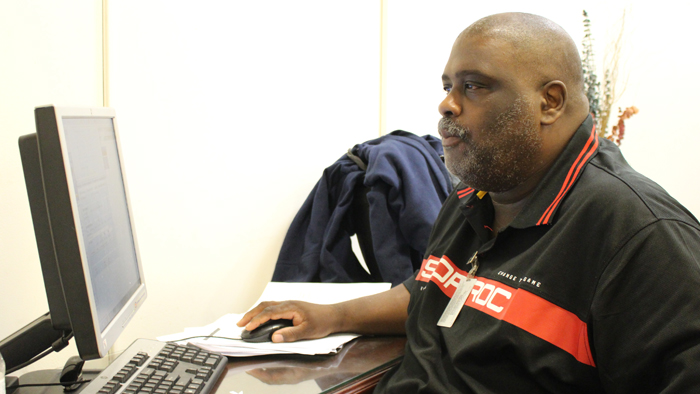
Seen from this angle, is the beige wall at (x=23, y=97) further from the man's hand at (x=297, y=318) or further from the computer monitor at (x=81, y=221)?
the man's hand at (x=297, y=318)

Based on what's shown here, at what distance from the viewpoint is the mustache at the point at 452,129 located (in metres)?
1.01

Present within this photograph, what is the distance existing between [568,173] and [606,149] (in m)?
0.11

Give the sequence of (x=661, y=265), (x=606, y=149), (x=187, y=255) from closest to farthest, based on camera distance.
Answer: (x=661, y=265)
(x=606, y=149)
(x=187, y=255)

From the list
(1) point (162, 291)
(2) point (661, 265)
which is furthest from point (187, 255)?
(2) point (661, 265)

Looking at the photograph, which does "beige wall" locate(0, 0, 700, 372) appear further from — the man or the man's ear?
the man's ear

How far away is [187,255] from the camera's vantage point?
170cm

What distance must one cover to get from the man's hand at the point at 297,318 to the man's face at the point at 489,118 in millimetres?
432

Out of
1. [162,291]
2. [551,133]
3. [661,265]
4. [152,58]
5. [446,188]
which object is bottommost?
[162,291]

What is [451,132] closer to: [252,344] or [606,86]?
[252,344]

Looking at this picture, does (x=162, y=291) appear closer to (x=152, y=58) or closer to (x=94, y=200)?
(x=152, y=58)

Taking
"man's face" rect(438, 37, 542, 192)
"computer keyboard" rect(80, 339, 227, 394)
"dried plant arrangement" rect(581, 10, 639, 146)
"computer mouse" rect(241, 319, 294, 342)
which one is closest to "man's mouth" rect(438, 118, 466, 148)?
"man's face" rect(438, 37, 542, 192)

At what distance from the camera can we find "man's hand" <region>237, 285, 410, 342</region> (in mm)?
1065

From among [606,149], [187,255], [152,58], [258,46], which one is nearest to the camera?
[606,149]

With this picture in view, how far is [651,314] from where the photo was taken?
0.67 meters
